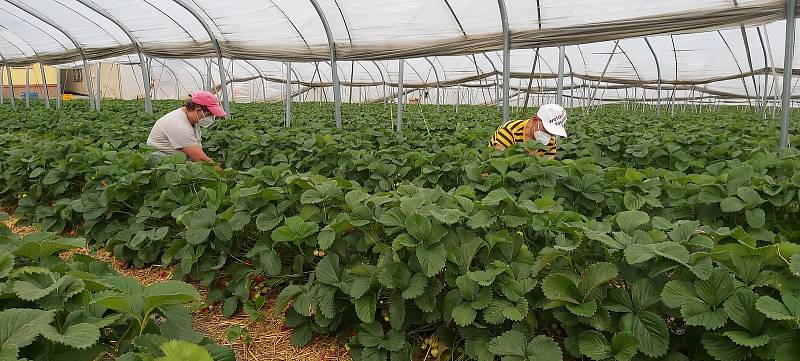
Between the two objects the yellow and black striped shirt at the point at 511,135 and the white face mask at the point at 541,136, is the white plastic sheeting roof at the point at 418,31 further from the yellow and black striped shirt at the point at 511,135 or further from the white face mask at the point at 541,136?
the yellow and black striped shirt at the point at 511,135

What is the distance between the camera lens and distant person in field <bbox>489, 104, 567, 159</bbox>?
480cm

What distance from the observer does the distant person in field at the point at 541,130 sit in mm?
4796

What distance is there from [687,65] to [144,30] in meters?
16.6

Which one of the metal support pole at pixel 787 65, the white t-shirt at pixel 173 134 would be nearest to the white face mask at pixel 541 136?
the metal support pole at pixel 787 65

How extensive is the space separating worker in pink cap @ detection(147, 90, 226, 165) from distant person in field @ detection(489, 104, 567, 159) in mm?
3043

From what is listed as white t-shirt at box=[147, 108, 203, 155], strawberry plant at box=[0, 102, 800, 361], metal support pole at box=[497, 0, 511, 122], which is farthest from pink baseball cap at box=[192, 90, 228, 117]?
metal support pole at box=[497, 0, 511, 122]

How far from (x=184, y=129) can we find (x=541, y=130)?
12.0 ft

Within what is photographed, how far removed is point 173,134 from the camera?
555cm

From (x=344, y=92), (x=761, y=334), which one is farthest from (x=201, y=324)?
(x=344, y=92)

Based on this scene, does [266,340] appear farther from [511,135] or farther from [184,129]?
[184,129]

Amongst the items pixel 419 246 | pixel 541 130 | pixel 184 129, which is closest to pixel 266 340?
pixel 419 246

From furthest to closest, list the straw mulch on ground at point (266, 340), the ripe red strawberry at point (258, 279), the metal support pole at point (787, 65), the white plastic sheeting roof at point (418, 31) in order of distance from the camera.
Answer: the white plastic sheeting roof at point (418, 31) → the metal support pole at point (787, 65) → the ripe red strawberry at point (258, 279) → the straw mulch on ground at point (266, 340)

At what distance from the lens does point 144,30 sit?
12.0m

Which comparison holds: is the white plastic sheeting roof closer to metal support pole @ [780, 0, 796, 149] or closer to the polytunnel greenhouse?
the polytunnel greenhouse
